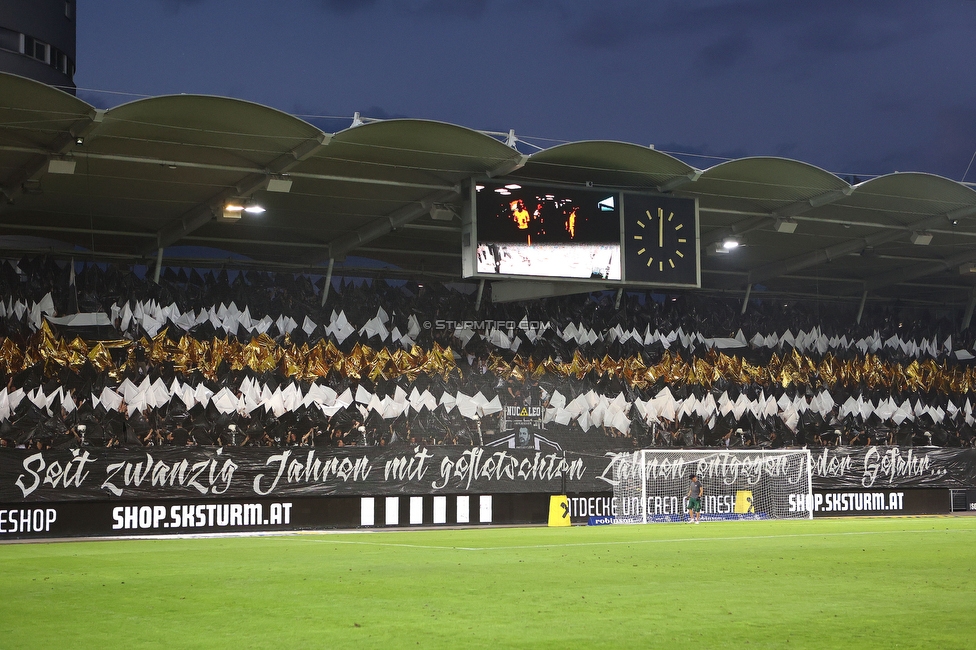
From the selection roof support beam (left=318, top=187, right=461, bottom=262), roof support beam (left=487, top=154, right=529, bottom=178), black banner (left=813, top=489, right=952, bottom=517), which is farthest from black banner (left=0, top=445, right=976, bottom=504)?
roof support beam (left=487, top=154, right=529, bottom=178)

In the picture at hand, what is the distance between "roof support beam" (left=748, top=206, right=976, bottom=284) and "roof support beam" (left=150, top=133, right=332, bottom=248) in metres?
16.3

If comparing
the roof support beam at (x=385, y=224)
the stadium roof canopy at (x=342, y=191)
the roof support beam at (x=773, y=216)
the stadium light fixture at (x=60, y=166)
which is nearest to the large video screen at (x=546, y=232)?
the stadium roof canopy at (x=342, y=191)

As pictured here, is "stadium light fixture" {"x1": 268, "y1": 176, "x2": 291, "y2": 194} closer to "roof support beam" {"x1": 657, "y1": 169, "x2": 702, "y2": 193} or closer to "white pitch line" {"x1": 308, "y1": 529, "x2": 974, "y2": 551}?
"white pitch line" {"x1": 308, "y1": 529, "x2": 974, "y2": 551}

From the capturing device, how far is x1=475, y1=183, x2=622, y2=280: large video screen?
72.5ft

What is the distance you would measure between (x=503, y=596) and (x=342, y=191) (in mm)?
16667

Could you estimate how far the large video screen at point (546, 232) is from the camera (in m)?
22.1

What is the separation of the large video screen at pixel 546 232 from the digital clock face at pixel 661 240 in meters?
0.35

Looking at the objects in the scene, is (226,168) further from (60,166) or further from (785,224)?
(785,224)

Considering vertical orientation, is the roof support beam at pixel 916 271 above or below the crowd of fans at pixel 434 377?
above

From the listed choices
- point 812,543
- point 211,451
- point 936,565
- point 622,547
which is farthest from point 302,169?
point 936,565

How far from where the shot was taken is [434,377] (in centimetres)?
3097

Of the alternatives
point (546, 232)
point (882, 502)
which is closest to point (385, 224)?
point (546, 232)

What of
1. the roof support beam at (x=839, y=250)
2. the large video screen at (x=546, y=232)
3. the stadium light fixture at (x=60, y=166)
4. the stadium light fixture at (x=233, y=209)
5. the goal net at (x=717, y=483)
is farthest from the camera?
the roof support beam at (x=839, y=250)

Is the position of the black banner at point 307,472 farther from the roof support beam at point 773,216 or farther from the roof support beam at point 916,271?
the roof support beam at point 916,271
